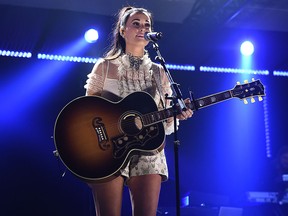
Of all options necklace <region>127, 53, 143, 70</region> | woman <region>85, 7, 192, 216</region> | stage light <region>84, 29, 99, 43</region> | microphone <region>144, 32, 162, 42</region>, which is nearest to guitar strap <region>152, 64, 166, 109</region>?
woman <region>85, 7, 192, 216</region>

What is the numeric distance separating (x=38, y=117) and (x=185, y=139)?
232 centimetres

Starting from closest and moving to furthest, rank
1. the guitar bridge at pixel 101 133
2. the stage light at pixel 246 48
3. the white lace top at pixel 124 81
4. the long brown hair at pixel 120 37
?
1. the guitar bridge at pixel 101 133
2. the white lace top at pixel 124 81
3. the long brown hair at pixel 120 37
4. the stage light at pixel 246 48

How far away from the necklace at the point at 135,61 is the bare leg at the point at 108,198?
0.75 metres

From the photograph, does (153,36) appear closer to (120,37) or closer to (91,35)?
(120,37)

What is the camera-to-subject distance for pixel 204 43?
6.47m

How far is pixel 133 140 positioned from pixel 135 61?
1.82ft

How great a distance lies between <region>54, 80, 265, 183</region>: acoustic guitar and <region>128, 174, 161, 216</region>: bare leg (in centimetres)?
15

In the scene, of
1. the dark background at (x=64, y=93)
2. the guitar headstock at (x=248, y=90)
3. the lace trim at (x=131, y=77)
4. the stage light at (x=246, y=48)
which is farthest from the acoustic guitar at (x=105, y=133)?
the stage light at (x=246, y=48)

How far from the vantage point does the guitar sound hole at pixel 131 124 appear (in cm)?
263

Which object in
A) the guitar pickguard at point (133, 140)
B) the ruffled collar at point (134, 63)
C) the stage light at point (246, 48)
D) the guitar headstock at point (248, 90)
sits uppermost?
the stage light at point (246, 48)

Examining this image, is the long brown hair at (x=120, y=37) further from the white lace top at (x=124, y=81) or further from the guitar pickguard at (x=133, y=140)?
the guitar pickguard at (x=133, y=140)

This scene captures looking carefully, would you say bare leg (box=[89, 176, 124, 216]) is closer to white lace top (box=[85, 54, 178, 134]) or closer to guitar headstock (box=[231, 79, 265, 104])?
white lace top (box=[85, 54, 178, 134])

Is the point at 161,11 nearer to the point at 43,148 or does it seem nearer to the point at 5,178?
the point at 43,148

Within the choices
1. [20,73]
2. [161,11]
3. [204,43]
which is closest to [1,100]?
[20,73]
